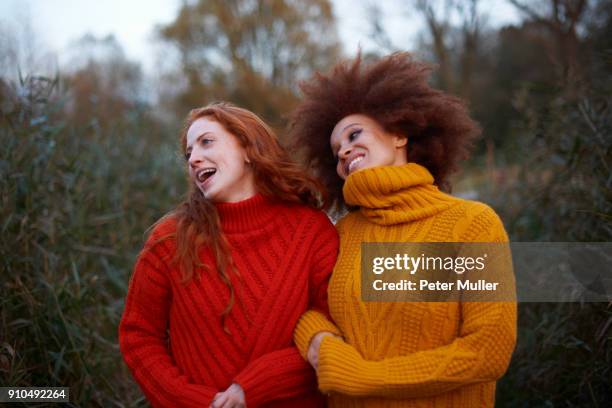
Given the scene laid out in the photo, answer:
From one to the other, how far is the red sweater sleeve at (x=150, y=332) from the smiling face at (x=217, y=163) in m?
0.30

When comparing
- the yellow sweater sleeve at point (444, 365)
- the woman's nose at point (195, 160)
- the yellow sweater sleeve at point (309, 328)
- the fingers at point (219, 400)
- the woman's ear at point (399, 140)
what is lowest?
the fingers at point (219, 400)

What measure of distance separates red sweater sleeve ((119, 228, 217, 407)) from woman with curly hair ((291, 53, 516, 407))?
0.46m

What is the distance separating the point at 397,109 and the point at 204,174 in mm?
715

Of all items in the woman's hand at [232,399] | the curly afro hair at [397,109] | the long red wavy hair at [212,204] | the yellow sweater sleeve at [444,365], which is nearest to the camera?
the yellow sweater sleeve at [444,365]

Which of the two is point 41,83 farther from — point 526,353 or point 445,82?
point 445,82

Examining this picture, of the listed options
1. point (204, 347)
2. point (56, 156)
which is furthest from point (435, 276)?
point (56, 156)

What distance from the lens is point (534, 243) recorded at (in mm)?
3262

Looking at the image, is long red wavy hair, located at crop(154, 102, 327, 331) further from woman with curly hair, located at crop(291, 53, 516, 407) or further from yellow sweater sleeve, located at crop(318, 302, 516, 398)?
yellow sweater sleeve, located at crop(318, 302, 516, 398)

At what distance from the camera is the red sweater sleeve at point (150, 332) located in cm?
180

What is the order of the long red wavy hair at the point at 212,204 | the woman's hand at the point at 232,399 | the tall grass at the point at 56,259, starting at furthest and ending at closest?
the tall grass at the point at 56,259
the long red wavy hair at the point at 212,204
the woman's hand at the point at 232,399

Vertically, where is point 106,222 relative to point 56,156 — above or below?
below

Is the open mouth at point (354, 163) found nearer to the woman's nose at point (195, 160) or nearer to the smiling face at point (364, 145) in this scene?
the smiling face at point (364, 145)

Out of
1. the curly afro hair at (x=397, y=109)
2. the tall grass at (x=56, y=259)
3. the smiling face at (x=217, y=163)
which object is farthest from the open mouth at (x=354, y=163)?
A: the tall grass at (x=56, y=259)

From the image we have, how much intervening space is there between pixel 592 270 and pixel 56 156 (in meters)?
2.96
